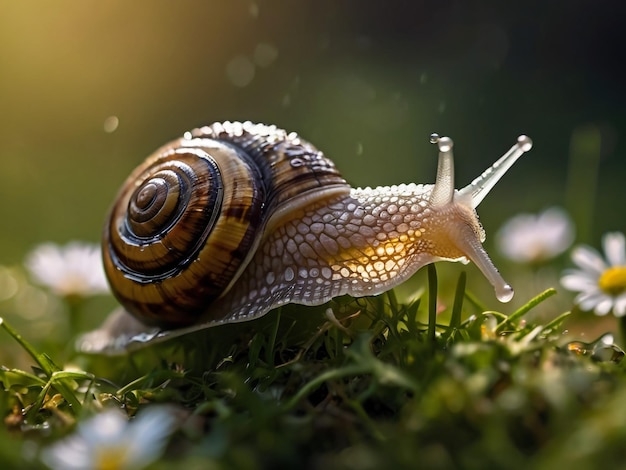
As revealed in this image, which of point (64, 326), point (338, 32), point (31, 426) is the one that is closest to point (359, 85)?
point (338, 32)

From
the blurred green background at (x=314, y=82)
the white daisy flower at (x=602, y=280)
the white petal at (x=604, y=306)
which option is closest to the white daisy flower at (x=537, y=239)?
the white daisy flower at (x=602, y=280)

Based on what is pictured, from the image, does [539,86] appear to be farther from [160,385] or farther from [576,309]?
[160,385]

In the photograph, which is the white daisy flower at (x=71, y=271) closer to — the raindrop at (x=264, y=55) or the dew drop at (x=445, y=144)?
the dew drop at (x=445, y=144)

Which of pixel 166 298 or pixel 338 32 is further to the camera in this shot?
pixel 338 32

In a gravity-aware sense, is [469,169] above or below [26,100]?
below

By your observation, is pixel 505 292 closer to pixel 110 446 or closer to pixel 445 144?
pixel 445 144

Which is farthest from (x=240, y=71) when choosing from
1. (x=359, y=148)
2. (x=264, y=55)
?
(x=359, y=148)
